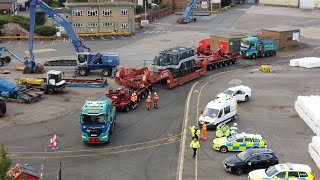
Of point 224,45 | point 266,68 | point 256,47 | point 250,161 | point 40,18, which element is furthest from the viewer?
point 40,18

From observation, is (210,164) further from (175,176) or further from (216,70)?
(216,70)

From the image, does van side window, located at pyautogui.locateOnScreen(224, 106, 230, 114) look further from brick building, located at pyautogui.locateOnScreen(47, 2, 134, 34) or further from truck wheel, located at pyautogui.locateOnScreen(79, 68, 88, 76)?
brick building, located at pyautogui.locateOnScreen(47, 2, 134, 34)

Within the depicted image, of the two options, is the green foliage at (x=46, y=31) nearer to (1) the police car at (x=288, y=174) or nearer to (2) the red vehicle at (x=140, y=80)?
(2) the red vehicle at (x=140, y=80)

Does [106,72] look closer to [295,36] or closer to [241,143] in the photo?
[241,143]

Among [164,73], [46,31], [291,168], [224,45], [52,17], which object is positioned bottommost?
[291,168]

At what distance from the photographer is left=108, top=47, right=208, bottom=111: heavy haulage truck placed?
47469mm

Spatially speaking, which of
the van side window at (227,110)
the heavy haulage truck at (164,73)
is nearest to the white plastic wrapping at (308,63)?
the heavy haulage truck at (164,73)

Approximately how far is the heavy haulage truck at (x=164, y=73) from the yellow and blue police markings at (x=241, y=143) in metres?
13.3

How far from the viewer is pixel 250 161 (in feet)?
97.9

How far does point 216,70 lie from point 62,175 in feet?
107

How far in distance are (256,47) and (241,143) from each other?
34827mm

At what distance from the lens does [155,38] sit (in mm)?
80750

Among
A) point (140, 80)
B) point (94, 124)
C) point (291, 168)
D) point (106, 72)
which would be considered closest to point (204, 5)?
point (106, 72)

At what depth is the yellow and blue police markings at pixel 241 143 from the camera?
32.8m
